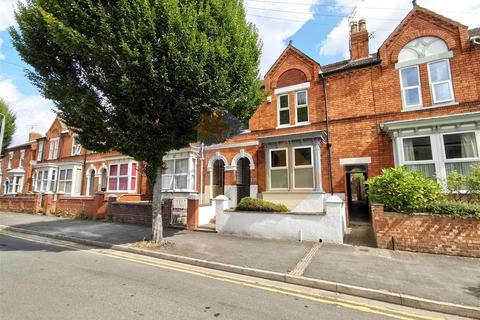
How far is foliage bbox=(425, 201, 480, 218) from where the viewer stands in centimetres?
727

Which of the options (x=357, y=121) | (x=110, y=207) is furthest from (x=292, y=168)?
(x=110, y=207)

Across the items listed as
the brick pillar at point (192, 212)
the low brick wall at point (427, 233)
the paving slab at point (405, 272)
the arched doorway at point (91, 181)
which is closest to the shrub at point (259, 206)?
the brick pillar at point (192, 212)

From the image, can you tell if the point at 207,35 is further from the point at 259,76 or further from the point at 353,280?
the point at 353,280

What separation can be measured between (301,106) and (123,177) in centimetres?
1536

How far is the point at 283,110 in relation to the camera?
574 inches

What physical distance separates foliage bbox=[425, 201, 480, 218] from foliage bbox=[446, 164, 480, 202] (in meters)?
1.30

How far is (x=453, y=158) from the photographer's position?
33.1 feet

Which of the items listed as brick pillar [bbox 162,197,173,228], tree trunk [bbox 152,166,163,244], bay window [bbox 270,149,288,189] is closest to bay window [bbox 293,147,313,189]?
bay window [bbox 270,149,288,189]

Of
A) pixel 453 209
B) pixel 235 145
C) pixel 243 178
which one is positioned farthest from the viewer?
pixel 243 178

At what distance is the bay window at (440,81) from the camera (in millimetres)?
11055

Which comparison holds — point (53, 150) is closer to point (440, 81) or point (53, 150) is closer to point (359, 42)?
point (359, 42)

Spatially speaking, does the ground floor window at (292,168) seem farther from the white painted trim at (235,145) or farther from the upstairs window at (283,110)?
the upstairs window at (283,110)

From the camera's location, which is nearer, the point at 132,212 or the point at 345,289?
the point at 345,289

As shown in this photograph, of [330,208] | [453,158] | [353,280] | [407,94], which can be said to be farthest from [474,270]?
[407,94]
